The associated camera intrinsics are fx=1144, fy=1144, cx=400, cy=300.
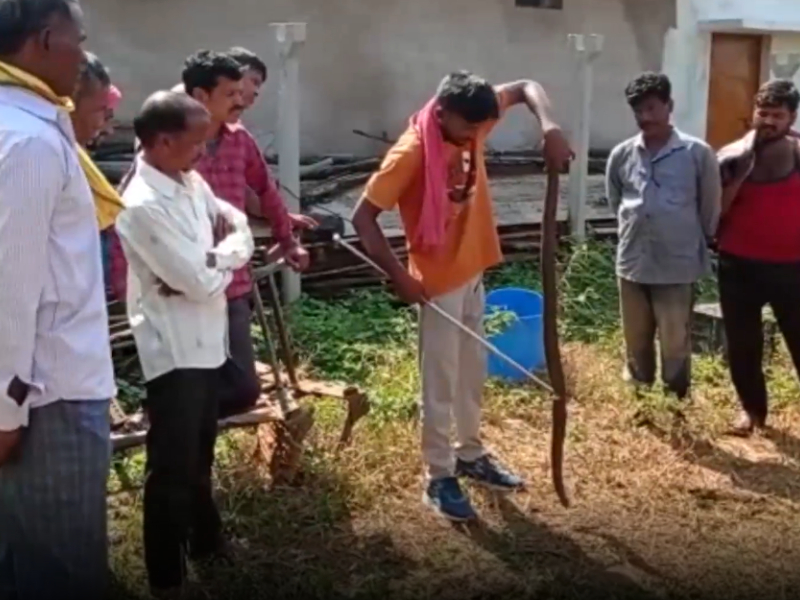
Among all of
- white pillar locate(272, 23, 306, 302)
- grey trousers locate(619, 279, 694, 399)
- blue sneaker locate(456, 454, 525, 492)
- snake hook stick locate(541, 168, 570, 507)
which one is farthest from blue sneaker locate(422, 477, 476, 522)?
white pillar locate(272, 23, 306, 302)

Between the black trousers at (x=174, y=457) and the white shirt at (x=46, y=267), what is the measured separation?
0.93 m

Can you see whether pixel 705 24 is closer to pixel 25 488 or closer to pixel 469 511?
pixel 469 511

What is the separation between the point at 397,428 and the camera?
17.2 ft

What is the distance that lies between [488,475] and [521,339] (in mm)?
1700

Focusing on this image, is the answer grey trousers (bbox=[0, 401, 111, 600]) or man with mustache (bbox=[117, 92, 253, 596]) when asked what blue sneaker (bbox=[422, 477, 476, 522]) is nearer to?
man with mustache (bbox=[117, 92, 253, 596])

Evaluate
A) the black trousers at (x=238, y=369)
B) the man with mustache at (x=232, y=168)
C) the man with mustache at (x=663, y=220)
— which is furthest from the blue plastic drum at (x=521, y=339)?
the black trousers at (x=238, y=369)

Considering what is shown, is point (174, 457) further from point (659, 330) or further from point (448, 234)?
point (659, 330)

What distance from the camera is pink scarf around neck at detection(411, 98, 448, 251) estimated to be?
13.4 ft

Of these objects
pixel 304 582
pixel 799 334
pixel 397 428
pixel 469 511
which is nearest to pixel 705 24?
pixel 799 334

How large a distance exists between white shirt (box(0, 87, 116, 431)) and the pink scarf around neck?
1812 millimetres

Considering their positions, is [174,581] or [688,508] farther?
[688,508]

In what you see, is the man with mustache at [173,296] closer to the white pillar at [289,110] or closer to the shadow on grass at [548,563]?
the shadow on grass at [548,563]

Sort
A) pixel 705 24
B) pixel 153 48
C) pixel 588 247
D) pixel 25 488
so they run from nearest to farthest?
pixel 25 488
pixel 588 247
pixel 153 48
pixel 705 24

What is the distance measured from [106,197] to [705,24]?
9.86 meters
